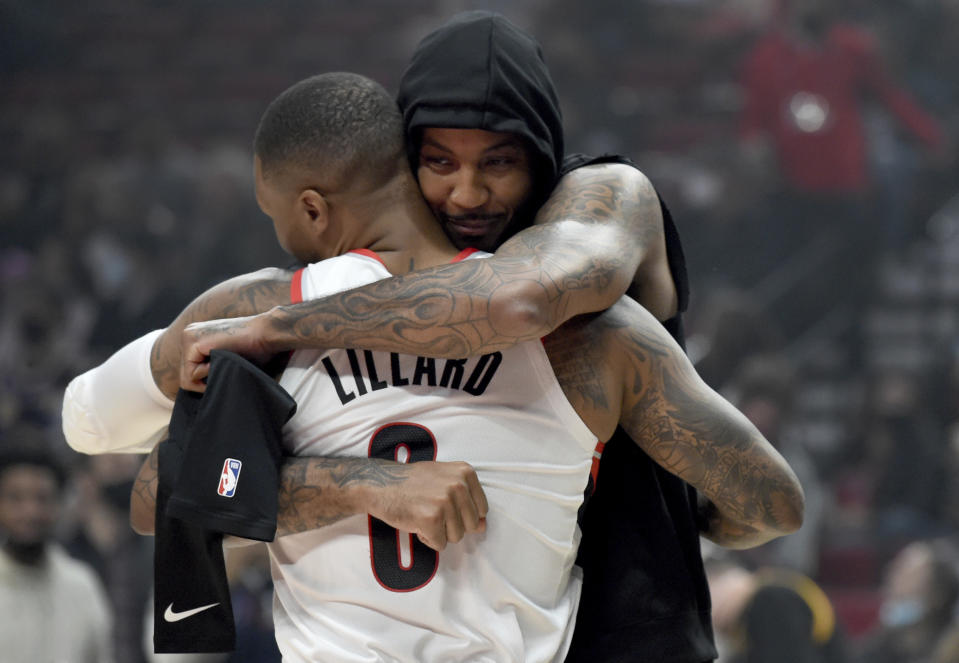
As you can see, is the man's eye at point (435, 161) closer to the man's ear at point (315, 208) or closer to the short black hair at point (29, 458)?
the man's ear at point (315, 208)

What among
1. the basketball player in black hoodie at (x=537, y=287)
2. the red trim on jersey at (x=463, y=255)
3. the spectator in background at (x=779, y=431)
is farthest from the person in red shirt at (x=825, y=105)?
the red trim on jersey at (x=463, y=255)

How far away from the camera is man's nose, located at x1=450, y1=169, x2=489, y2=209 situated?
2078 millimetres

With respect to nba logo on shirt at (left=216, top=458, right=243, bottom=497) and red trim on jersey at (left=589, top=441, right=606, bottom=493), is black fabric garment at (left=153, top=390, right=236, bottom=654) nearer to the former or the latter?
nba logo on shirt at (left=216, top=458, right=243, bottom=497)

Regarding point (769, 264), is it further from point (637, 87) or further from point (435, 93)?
point (435, 93)

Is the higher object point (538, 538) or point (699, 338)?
point (538, 538)

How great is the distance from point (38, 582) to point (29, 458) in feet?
1.72

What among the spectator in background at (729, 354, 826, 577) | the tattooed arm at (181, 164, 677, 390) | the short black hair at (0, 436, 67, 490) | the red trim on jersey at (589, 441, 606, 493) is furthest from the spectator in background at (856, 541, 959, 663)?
the tattooed arm at (181, 164, 677, 390)

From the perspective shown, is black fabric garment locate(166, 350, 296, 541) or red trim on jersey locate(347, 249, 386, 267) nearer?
black fabric garment locate(166, 350, 296, 541)

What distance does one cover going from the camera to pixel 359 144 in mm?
2004

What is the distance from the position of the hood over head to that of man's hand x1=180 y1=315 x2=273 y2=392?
0.46 meters

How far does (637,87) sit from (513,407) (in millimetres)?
8183

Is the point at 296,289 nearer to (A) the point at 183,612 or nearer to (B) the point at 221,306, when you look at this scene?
(B) the point at 221,306

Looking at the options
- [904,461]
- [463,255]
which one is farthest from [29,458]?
[904,461]

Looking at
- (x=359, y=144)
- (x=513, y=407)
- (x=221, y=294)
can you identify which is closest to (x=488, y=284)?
(x=513, y=407)
